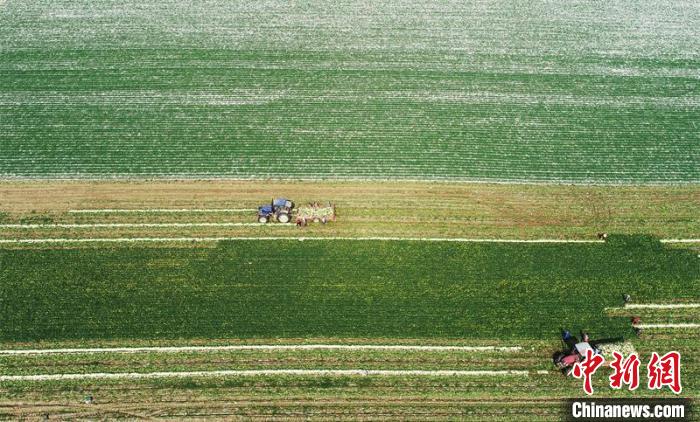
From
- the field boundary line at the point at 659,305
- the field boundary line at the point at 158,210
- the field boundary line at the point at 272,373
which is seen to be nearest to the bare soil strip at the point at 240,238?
the field boundary line at the point at 158,210

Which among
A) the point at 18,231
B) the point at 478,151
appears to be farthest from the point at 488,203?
the point at 18,231

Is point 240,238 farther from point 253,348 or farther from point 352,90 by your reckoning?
point 352,90

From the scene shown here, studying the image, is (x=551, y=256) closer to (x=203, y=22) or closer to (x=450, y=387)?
(x=450, y=387)

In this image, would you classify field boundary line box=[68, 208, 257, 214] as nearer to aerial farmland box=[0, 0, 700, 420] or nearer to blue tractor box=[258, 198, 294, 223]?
aerial farmland box=[0, 0, 700, 420]

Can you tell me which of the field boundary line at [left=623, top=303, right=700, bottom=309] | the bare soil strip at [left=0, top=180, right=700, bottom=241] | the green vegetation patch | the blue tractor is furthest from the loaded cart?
the field boundary line at [left=623, top=303, right=700, bottom=309]

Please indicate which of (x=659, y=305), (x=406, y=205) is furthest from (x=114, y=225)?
(x=659, y=305)
